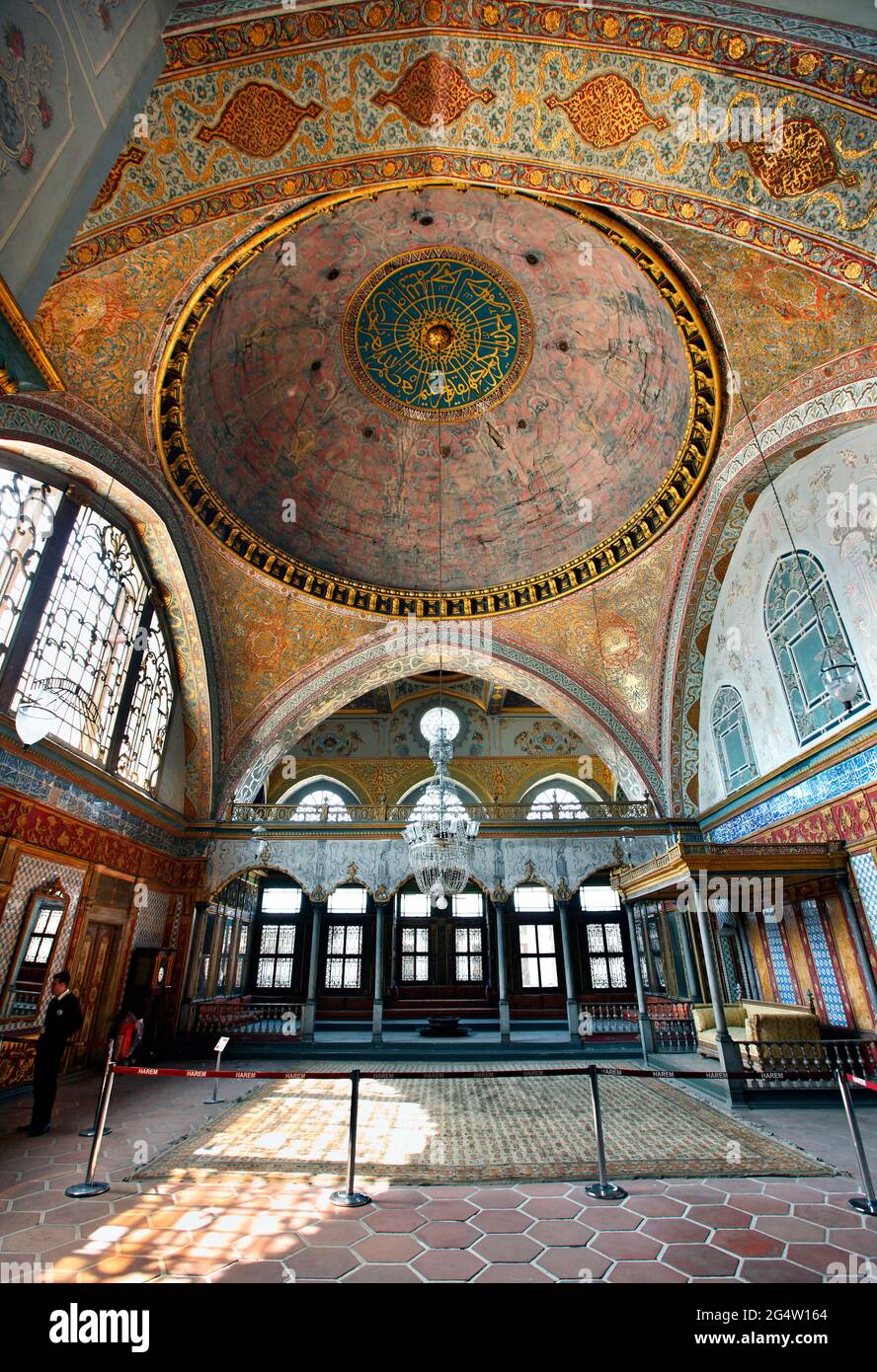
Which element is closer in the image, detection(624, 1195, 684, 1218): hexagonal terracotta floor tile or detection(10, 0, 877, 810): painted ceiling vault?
detection(624, 1195, 684, 1218): hexagonal terracotta floor tile

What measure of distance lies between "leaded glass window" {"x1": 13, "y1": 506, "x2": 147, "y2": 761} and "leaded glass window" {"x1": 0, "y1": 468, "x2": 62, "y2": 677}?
386 millimetres

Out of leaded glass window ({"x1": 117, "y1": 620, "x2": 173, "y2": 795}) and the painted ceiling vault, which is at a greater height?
the painted ceiling vault

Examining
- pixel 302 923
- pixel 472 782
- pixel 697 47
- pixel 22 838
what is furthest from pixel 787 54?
pixel 302 923

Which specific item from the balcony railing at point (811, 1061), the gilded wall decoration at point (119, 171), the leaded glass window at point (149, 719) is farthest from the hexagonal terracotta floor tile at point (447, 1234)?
the leaded glass window at point (149, 719)

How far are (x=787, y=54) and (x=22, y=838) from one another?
32.1 feet

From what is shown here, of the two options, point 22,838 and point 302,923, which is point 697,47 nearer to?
point 22,838

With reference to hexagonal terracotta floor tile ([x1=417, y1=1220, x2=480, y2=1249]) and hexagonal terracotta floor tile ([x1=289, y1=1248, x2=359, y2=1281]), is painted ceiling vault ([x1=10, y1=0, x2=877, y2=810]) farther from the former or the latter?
hexagonal terracotta floor tile ([x1=417, y1=1220, x2=480, y2=1249])

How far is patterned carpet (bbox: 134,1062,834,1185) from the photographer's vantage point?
15.5ft

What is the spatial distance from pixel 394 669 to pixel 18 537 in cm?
750

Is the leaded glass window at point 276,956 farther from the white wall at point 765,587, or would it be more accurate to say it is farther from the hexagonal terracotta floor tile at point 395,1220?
the hexagonal terracotta floor tile at point 395,1220

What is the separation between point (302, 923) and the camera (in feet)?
55.5

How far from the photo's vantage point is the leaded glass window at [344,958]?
16.2m

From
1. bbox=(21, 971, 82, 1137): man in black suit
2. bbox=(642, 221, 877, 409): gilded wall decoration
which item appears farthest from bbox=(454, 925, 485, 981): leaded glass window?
Answer: bbox=(642, 221, 877, 409): gilded wall decoration

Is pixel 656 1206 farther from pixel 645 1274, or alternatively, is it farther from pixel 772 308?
pixel 772 308
